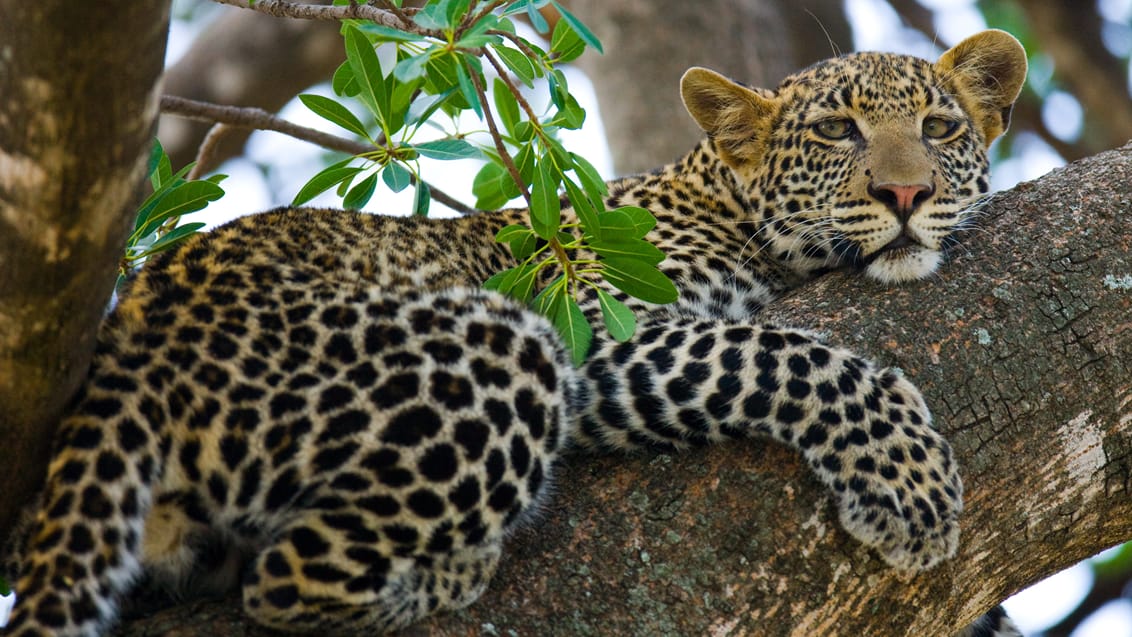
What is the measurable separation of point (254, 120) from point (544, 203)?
9.37 feet

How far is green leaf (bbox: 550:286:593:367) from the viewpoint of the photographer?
4895mm

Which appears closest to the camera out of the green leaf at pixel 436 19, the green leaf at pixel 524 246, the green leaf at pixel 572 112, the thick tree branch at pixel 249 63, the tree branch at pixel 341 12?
the green leaf at pixel 436 19

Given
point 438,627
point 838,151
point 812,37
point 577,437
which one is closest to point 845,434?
point 577,437

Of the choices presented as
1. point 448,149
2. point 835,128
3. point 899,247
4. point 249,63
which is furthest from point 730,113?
point 249,63

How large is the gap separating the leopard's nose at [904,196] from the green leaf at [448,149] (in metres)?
2.13

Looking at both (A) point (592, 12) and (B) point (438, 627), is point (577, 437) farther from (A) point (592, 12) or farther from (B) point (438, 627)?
(A) point (592, 12)

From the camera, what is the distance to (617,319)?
4922mm

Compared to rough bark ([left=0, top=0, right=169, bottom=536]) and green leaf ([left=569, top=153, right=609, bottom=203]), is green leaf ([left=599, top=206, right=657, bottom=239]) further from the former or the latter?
rough bark ([left=0, top=0, right=169, bottom=536])

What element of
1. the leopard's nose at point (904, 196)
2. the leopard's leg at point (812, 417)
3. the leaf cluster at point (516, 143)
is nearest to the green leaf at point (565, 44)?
the leaf cluster at point (516, 143)

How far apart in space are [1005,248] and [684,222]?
186cm

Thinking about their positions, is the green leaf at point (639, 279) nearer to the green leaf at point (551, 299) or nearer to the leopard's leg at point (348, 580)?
the green leaf at point (551, 299)

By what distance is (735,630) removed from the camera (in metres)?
4.37

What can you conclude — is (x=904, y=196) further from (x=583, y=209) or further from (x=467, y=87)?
(x=467, y=87)

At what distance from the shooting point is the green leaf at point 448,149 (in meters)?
5.13
